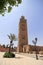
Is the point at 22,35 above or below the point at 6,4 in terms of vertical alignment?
above

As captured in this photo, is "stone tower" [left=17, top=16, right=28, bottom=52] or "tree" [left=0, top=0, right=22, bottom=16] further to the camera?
"stone tower" [left=17, top=16, right=28, bottom=52]

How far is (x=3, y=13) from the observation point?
21.5ft

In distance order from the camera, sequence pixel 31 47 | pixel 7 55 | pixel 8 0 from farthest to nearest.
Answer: pixel 31 47, pixel 7 55, pixel 8 0

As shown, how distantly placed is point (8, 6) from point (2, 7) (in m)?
0.31

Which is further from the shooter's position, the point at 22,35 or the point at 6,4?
the point at 22,35

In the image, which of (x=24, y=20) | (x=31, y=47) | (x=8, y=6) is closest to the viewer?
(x=8, y=6)

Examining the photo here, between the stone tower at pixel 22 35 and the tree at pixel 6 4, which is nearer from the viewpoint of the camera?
the tree at pixel 6 4

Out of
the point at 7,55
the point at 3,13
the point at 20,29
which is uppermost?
the point at 20,29

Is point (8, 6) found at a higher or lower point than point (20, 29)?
lower

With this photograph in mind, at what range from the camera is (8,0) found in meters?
5.93

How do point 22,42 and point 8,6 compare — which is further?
point 22,42

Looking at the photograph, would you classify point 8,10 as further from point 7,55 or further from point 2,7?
point 7,55

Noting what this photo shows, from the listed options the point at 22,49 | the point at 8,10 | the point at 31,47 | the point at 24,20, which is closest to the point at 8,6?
the point at 8,10

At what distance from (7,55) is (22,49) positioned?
98.5 feet
